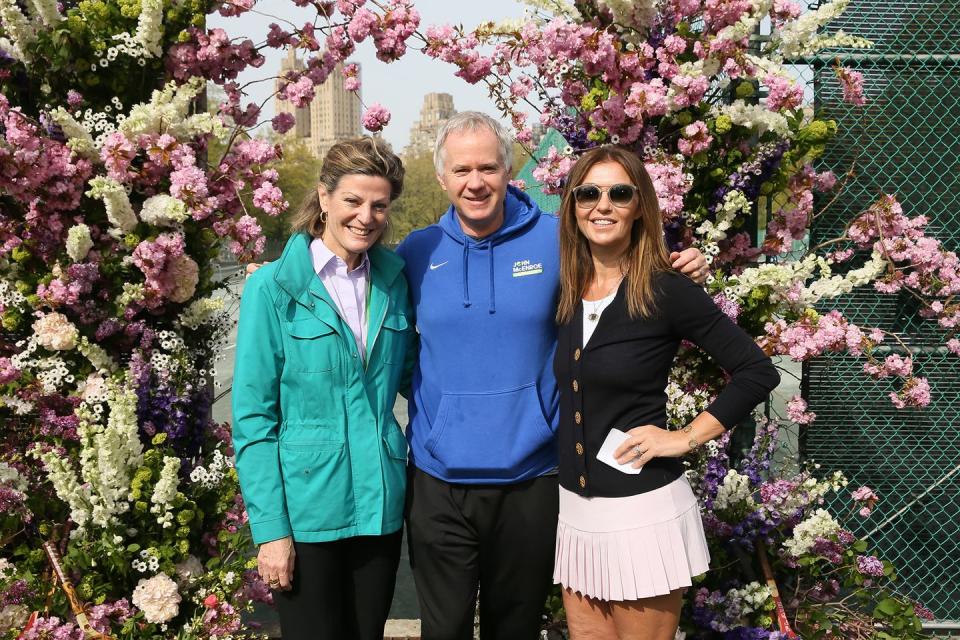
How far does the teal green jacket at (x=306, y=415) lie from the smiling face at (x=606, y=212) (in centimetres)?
69

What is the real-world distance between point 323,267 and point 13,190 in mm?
1718

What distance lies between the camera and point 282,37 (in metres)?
4.27

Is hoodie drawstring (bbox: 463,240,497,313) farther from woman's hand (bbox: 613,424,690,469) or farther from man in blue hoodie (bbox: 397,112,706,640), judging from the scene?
woman's hand (bbox: 613,424,690,469)

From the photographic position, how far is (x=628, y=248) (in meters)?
2.58

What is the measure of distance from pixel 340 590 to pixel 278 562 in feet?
0.80

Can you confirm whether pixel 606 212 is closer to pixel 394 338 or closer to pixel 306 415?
pixel 394 338

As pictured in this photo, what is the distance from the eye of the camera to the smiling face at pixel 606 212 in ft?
8.13

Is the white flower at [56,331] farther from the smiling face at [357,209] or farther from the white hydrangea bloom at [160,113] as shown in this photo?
the smiling face at [357,209]

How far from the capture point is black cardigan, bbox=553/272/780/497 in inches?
95.7

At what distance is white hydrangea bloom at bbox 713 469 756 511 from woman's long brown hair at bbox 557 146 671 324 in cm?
148

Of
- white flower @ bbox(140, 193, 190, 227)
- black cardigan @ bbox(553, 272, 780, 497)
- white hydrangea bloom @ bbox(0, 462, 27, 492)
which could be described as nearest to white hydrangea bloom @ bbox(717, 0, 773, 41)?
black cardigan @ bbox(553, 272, 780, 497)

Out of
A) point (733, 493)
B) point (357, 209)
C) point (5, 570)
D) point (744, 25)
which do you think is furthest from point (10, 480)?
point (744, 25)

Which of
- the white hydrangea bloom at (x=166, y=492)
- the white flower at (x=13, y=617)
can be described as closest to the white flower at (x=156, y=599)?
the white hydrangea bloom at (x=166, y=492)

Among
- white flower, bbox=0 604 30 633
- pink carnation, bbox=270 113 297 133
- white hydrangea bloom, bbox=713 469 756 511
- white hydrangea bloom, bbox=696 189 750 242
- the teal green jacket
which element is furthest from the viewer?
pink carnation, bbox=270 113 297 133
